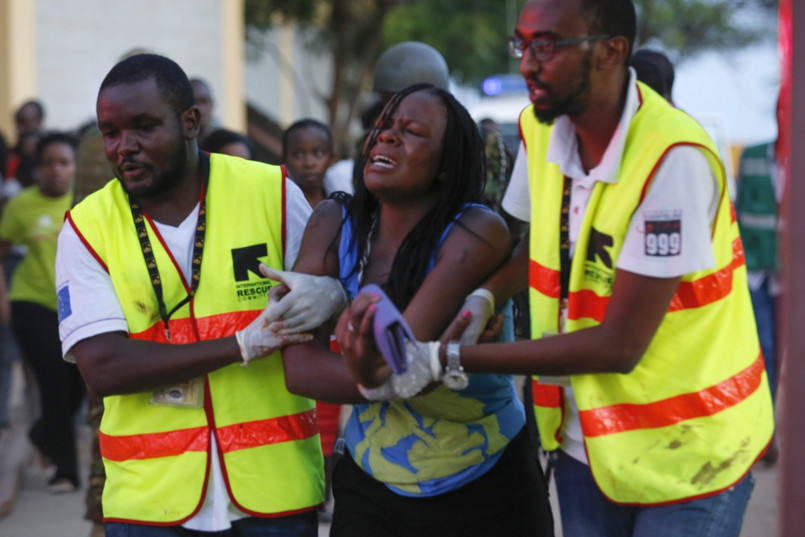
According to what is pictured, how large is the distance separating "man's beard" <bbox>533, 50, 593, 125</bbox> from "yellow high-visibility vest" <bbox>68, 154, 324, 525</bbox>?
89 centimetres

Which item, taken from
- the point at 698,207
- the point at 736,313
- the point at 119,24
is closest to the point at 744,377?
A: the point at 736,313

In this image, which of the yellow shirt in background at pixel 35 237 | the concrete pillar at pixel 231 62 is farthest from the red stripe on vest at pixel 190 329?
the concrete pillar at pixel 231 62

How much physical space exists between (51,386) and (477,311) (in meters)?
4.60

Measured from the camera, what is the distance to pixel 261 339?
112 inches

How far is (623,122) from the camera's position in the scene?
2.62 meters

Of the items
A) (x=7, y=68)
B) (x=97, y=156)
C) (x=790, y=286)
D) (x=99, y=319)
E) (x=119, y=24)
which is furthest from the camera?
(x=119, y=24)

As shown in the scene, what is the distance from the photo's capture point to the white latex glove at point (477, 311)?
2.68 metres

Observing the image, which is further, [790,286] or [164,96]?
[164,96]

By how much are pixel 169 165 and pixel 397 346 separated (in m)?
0.99

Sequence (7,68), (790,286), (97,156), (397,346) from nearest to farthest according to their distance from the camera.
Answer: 1. (790,286)
2. (397,346)
3. (97,156)
4. (7,68)

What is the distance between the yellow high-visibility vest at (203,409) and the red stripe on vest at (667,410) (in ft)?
2.79

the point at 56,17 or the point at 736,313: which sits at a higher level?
the point at 56,17

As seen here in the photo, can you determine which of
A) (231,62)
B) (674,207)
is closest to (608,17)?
(674,207)

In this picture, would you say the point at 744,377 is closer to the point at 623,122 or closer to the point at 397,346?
the point at 623,122
